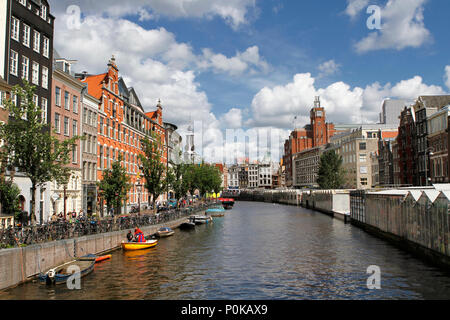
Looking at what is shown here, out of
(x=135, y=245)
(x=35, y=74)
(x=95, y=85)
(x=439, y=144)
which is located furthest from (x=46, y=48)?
(x=439, y=144)

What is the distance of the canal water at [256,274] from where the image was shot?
22.3 metres

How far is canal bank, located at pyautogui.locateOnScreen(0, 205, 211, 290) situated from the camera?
21.6m

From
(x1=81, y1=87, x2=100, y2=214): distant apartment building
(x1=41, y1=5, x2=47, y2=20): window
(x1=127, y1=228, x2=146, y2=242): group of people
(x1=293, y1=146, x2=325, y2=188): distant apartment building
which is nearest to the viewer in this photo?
(x1=127, y1=228, x2=146, y2=242): group of people

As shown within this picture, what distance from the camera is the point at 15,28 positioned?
→ 39.3 meters

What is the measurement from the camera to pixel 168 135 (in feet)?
355

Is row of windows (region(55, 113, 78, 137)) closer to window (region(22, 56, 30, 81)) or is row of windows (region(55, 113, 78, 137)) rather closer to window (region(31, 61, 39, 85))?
window (region(31, 61, 39, 85))

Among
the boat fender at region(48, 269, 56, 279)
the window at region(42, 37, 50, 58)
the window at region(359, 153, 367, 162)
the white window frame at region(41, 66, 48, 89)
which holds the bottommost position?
the boat fender at region(48, 269, 56, 279)

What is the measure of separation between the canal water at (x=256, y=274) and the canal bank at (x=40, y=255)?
77cm

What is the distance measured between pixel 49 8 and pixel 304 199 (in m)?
104

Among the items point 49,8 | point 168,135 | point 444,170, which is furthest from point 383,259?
point 168,135

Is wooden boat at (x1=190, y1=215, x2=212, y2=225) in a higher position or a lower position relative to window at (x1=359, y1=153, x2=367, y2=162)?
lower

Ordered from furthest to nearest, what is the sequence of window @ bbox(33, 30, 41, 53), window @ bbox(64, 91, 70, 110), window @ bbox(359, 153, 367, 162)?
window @ bbox(359, 153, 367, 162)
window @ bbox(64, 91, 70, 110)
window @ bbox(33, 30, 41, 53)

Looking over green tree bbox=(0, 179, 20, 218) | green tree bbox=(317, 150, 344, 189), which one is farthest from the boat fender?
green tree bbox=(317, 150, 344, 189)

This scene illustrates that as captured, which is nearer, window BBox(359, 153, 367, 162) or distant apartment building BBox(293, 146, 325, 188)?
window BBox(359, 153, 367, 162)
